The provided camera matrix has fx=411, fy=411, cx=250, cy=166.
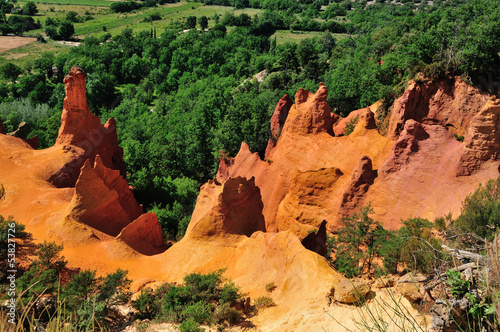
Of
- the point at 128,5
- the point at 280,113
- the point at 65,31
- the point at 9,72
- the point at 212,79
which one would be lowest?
the point at 9,72

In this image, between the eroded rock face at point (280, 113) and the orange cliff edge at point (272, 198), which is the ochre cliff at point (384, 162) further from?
the eroded rock face at point (280, 113)

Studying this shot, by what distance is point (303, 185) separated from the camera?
88.1 ft

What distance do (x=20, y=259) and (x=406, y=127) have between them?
22326 millimetres

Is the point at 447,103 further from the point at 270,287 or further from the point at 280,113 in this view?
the point at 270,287

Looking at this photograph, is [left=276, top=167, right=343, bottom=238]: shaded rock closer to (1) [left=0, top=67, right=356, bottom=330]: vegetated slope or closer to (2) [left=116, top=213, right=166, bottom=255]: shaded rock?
(1) [left=0, top=67, right=356, bottom=330]: vegetated slope

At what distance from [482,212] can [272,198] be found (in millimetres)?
16587

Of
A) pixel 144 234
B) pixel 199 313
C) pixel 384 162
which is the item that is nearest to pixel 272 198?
pixel 384 162

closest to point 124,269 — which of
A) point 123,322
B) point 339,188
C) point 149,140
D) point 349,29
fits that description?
point 123,322

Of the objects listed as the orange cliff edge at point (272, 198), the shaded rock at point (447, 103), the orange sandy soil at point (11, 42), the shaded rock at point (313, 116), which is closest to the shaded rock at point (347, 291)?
the orange cliff edge at point (272, 198)

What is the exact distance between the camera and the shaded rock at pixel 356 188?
2458 centimetres

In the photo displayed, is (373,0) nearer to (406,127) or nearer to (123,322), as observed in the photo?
(406,127)

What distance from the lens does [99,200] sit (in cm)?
2617

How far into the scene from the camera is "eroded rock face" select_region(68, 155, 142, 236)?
988 inches

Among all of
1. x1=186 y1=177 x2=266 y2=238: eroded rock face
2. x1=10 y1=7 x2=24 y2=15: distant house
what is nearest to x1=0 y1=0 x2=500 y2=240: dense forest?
x1=186 y1=177 x2=266 y2=238: eroded rock face
